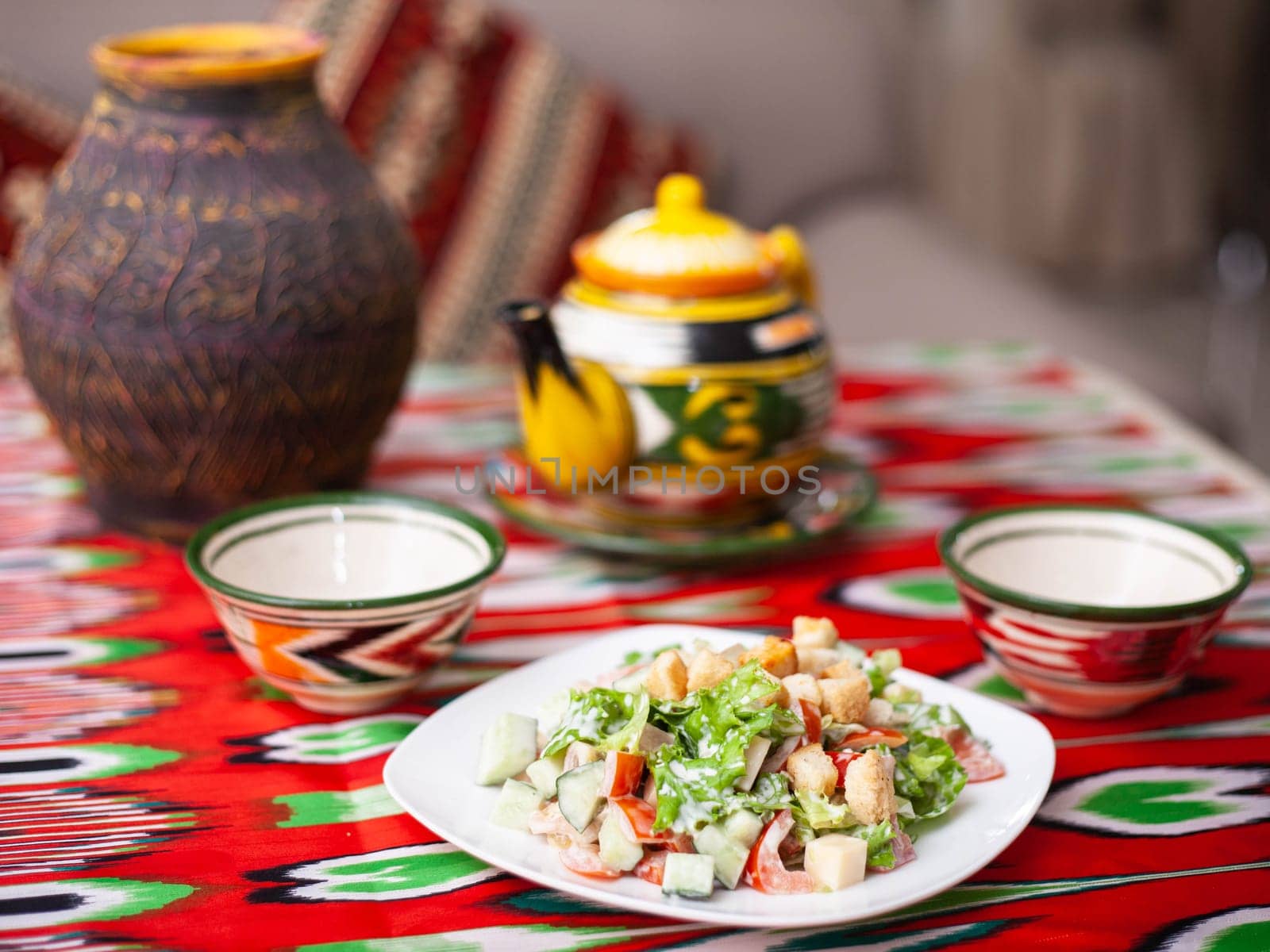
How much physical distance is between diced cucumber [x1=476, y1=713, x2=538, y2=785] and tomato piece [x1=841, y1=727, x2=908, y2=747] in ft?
0.46

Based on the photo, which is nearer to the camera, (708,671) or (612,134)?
(708,671)

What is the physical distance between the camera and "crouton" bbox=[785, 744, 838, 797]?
55 centimetres

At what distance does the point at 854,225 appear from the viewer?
1773 mm

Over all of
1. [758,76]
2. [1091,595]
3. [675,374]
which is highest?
[758,76]

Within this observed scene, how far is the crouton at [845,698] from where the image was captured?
594 mm

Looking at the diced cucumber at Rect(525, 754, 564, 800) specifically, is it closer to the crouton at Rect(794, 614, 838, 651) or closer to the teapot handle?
the crouton at Rect(794, 614, 838, 651)

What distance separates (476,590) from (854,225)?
1.22m

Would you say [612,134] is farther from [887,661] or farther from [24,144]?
[887,661]

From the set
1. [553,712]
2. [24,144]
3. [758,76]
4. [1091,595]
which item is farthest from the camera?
[758,76]

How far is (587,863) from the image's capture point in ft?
1.76

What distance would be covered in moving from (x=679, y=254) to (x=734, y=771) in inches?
16.8

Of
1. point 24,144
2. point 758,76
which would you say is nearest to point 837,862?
point 24,144

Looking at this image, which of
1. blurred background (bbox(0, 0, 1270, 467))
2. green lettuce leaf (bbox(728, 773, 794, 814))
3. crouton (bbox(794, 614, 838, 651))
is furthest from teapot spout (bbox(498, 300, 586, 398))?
blurred background (bbox(0, 0, 1270, 467))

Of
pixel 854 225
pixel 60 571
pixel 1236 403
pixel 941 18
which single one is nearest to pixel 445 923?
pixel 60 571
